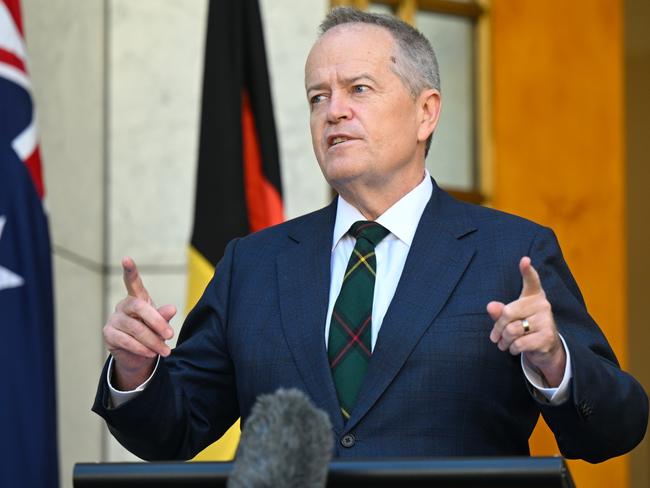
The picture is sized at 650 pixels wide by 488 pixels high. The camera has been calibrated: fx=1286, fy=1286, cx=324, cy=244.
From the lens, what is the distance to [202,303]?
243 centimetres

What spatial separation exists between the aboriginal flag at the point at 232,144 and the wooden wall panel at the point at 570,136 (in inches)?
66.1

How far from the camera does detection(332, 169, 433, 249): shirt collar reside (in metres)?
2.36

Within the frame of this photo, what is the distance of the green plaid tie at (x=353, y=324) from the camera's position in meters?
2.17

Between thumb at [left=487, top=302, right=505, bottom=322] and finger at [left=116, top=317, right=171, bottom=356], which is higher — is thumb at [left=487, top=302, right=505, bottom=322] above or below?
above

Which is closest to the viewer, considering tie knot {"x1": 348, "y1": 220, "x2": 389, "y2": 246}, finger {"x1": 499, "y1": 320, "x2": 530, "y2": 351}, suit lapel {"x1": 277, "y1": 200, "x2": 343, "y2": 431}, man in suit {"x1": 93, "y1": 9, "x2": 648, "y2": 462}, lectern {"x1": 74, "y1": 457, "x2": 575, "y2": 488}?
lectern {"x1": 74, "y1": 457, "x2": 575, "y2": 488}

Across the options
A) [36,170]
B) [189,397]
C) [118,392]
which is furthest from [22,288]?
[118,392]

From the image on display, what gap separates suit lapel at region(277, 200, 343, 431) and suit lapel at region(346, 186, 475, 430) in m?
0.08

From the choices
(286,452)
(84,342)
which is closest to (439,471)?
(286,452)

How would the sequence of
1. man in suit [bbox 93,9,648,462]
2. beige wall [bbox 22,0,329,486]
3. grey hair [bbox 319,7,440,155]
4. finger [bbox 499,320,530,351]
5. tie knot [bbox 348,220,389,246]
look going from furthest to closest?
beige wall [bbox 22,0,329,486] → grey hair [bbox 319,7,440,155] → tie knot [bbox 348,220,389,246] → man in suit [bbox 93,9,648,462] → finger [bbox 499,320,530,351]

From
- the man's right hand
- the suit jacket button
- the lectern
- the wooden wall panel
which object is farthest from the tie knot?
the wooden wall panel

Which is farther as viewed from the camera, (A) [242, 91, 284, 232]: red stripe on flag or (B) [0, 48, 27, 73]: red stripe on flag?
(A) [242, 91, 284, 232]: red stripe on flag

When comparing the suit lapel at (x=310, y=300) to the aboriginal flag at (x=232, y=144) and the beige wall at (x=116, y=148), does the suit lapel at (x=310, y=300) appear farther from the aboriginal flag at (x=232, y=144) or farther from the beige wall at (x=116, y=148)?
the beige wall at (x=116, y=148)

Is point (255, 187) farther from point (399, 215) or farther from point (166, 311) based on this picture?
point (166, 311)

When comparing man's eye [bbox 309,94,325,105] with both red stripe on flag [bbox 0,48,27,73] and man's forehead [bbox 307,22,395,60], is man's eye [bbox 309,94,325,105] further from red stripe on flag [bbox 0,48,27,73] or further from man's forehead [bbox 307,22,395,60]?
red stripe on flag [bbox 0,48,27,73]
